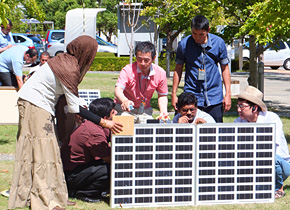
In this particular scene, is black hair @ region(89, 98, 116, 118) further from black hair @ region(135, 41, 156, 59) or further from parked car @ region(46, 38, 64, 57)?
parked car @ region(46, 38, 64, 57)

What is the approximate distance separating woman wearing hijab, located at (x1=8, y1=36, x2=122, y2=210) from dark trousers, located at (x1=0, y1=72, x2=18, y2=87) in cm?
513

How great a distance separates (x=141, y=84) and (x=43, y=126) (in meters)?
1.49

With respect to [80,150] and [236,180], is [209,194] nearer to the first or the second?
[236,180]

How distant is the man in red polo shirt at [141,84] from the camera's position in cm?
580

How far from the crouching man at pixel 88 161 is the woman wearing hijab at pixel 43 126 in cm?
40

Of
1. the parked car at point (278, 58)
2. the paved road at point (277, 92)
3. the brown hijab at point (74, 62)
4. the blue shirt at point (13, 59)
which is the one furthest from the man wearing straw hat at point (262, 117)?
the parked car at point (278, 58)

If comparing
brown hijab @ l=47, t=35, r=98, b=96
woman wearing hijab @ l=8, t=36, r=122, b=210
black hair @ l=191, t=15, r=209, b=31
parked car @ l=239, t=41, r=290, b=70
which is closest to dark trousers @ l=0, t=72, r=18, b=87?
black hair @ l=191, t=15, r=209, b=31

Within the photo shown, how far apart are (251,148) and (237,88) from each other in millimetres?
10699

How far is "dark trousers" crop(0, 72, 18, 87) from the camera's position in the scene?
995 cm

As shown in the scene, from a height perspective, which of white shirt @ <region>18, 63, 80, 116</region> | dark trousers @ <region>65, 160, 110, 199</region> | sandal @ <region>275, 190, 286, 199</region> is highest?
A: white shirt @ <region>18, 63, 80, 116</region>

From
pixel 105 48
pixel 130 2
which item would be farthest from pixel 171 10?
pixel 105 48

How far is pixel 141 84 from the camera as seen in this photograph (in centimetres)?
607

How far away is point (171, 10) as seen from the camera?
61.8 feet

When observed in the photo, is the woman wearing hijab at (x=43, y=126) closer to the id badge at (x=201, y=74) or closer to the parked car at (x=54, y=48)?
the id badge at (x=201, y=74)
